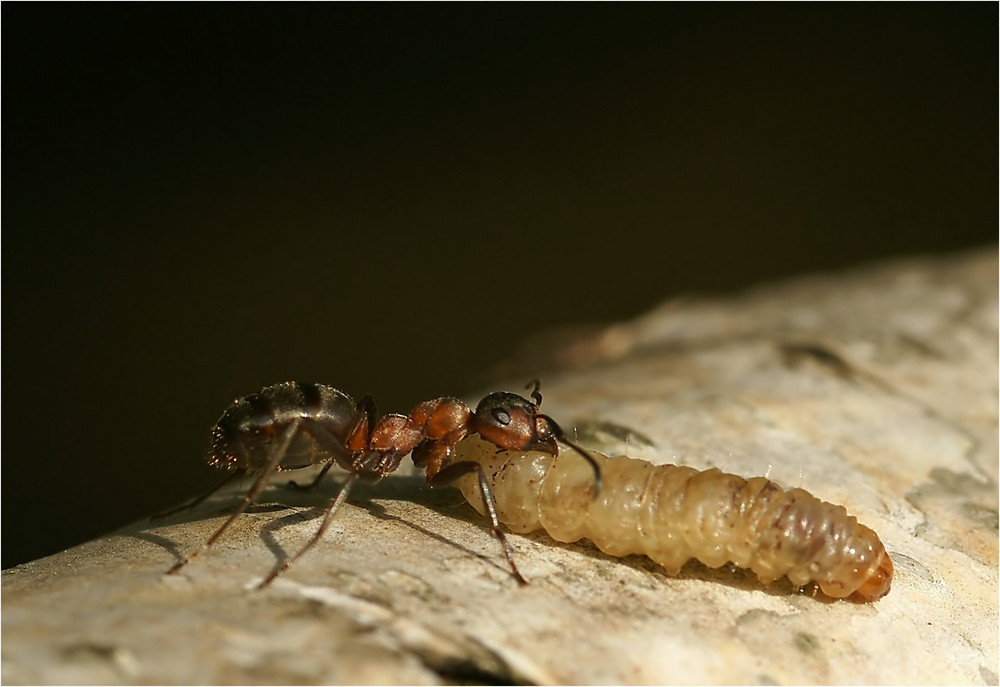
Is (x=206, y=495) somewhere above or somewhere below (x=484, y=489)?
below

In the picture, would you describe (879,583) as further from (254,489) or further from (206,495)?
(206,495)

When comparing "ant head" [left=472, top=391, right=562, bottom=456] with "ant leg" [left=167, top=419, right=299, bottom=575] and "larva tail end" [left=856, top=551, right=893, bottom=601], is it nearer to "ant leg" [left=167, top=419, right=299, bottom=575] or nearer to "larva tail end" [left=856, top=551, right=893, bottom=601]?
"ant leg" [left=167, top=419, right=299, bottom=575]

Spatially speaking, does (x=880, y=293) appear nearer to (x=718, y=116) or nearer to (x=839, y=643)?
(x=839, y=643)

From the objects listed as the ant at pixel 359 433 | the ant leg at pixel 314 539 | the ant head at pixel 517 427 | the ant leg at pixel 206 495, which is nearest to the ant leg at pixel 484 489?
the ant at pixel 359 433

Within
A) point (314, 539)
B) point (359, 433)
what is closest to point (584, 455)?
point (359, 433)

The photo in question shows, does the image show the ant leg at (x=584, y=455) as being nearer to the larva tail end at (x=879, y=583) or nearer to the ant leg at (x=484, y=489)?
the ant leg at (x=484, y=489)

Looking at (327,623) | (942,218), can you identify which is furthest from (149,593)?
(942,218)
